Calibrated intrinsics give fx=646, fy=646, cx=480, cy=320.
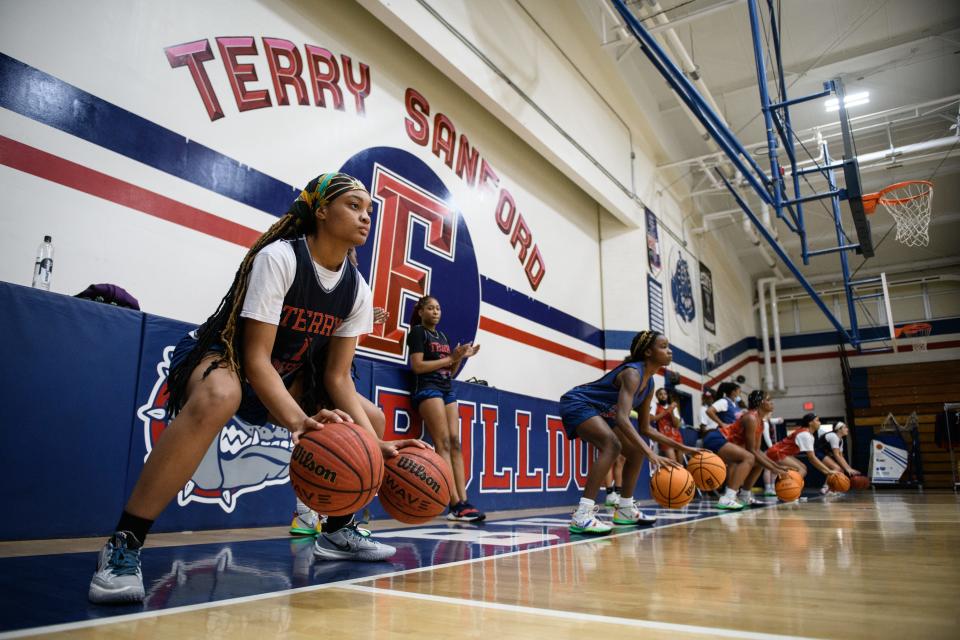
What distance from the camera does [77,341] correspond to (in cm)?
284

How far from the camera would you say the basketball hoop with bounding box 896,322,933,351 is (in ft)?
49.4

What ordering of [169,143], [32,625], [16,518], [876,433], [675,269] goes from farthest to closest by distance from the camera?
[876,433] < [675,269] < [169,143] < [16,518] < [32,625]

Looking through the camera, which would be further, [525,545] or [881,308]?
[881,308]

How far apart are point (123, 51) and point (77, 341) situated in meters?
1.89

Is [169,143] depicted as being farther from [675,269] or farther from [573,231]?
[675,269]

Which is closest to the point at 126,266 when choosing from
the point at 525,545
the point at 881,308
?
the point at 525,545

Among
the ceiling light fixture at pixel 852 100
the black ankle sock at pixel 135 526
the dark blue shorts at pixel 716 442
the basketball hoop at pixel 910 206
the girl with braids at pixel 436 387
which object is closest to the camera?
the black ankle sock at pixel 135 526

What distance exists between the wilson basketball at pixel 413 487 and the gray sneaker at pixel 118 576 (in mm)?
729

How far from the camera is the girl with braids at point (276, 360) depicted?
1.67 metres

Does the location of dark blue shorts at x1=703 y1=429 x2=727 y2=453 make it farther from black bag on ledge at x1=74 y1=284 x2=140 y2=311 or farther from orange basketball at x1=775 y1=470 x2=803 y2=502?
black bag on ledge at x1=74 y1=284 x2=140 y2=311

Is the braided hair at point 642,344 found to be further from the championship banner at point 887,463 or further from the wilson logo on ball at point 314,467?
the championship banner at point 887,463

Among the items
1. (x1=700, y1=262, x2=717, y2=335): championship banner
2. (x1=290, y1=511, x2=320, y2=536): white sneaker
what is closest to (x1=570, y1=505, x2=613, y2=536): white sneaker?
(x1=290, y1=511, x2=320, y2=536): white sneaker

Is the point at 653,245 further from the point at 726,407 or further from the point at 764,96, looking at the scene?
the point at 764,96

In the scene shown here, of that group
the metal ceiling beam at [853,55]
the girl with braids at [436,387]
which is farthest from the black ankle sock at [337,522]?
the metal ceiling beam at [853,55]
